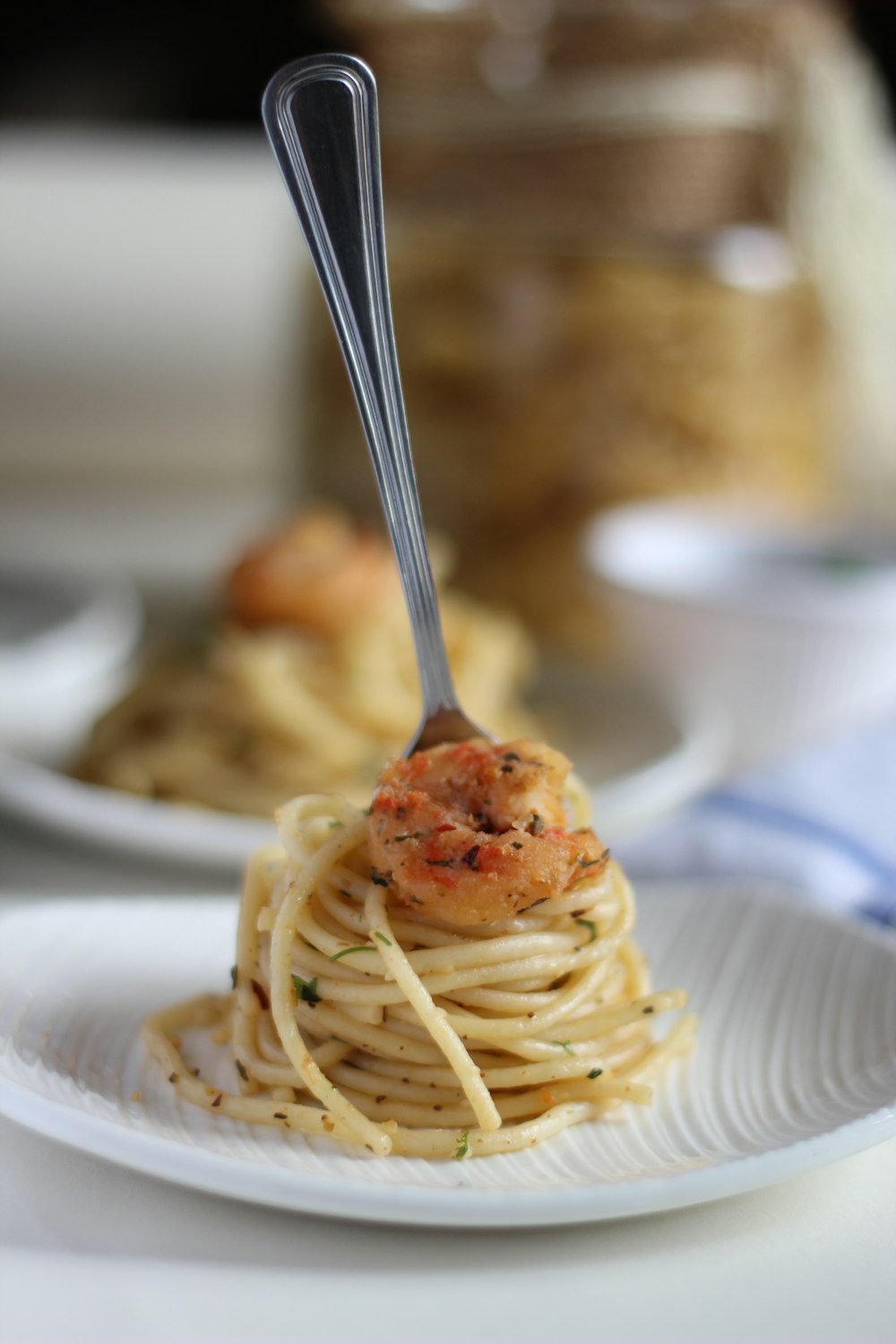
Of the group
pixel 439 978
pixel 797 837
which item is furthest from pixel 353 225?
pixel 797 837

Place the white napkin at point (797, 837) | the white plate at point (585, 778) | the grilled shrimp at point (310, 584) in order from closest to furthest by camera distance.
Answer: the white plate at point (585, 778) → the white napkin at point (797, 837) → the grilled shrimp at point (310, 584)

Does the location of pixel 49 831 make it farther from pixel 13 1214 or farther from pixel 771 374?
pixel 771 374

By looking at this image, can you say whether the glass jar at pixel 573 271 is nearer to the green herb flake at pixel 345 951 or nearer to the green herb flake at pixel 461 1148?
the green herb flake at pixel 345 951

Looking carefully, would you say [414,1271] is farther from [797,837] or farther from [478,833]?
[797,837]

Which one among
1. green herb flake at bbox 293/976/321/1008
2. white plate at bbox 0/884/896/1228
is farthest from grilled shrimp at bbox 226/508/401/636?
green herb flake at bbox 293/976/321/1008

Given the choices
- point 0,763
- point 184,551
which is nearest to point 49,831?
point 0,763

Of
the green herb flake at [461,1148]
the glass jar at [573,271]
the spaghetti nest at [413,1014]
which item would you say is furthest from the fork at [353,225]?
the glass jar at [573,271]

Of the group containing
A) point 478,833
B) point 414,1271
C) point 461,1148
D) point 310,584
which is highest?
point 310,584
